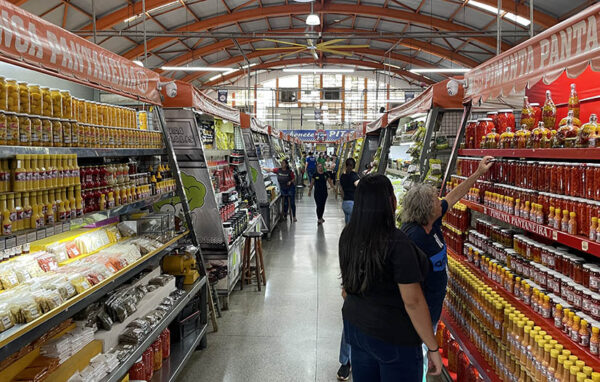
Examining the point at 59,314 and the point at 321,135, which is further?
the point at 321,135

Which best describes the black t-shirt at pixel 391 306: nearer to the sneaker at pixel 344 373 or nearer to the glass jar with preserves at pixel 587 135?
the glass jar with preserves at pixel 587 135

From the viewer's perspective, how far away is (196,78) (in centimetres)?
2725

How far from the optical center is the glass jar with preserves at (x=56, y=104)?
2.52 m

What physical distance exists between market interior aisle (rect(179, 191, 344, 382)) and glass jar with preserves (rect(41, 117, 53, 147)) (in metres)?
2.24

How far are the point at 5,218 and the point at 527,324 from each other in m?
2.80

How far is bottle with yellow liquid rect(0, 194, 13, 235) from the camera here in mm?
1995

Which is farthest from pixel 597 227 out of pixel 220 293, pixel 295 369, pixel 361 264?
pixel 220 293

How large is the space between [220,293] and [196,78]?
2405cm

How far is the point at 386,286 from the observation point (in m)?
2.07

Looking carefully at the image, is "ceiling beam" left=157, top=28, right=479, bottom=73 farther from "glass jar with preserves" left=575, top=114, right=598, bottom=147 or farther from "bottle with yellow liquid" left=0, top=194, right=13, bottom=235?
"bottle with yellow liquid" left=0, top=194, right=13, bottom=235

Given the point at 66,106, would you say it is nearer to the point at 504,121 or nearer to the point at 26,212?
the point at 26,212

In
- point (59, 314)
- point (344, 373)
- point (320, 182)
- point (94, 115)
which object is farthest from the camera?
point (320, 182)

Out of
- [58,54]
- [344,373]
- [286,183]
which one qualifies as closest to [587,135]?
[344,373]

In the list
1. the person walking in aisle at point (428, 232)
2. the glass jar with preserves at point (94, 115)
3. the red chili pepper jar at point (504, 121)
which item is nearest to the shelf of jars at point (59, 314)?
the glass jar with preserves at point (94, 115)
